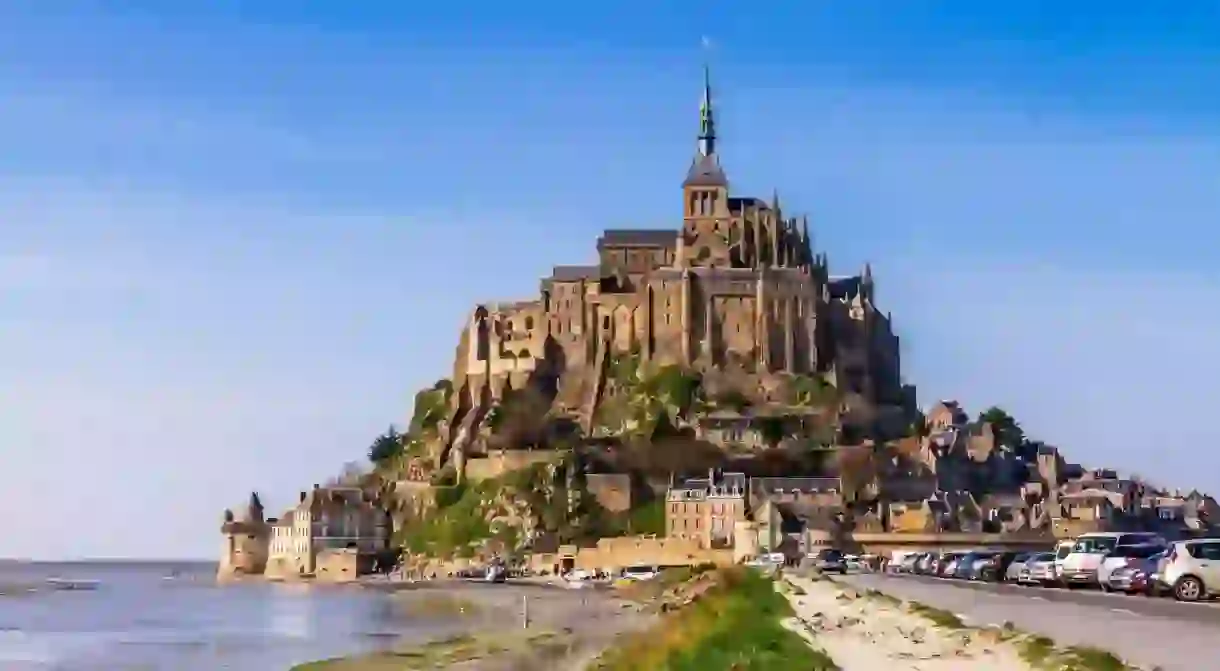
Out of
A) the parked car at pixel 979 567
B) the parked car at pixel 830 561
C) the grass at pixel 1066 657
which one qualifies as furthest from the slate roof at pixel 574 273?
the grass at pixel 1066 657

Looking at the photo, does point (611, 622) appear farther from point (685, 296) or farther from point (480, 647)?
point (685, 296)

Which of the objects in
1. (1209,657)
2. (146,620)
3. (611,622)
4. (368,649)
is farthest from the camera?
(146,620)

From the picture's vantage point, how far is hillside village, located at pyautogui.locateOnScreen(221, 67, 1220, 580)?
96938 millimetres

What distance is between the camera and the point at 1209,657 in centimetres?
1859

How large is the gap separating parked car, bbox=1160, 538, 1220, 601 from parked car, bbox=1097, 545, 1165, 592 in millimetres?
3587

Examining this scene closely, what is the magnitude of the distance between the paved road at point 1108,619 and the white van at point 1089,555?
78 centimetres

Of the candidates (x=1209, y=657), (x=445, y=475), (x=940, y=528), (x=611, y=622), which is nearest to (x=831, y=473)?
(x=940, y=528)

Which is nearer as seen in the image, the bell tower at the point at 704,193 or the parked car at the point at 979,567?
the parked car at the point at 979,567

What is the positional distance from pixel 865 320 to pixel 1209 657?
95.1m

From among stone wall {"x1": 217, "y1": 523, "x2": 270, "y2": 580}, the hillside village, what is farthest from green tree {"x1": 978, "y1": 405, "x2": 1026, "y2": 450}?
stone wall {"x1": 217, "y1": 523, "x2": 270, "y2": 580}

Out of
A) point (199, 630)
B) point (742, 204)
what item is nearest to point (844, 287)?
point (742, 204)

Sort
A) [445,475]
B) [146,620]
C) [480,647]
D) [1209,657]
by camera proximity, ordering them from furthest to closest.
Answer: [445,475] → [146,620] → [480,647] → [1209,657]

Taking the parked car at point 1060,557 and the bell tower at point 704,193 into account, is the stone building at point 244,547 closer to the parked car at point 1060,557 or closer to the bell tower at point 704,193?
the bell tower at point 704,193

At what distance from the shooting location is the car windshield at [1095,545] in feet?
128
